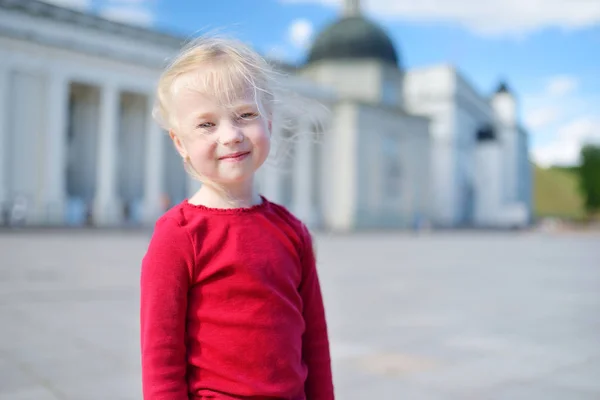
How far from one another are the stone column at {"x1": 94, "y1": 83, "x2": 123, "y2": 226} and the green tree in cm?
6386

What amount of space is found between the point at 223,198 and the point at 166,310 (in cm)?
33

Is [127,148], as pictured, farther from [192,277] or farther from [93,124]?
[192,277]

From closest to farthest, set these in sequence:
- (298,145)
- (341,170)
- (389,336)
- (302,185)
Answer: (389,336) < (298,145) < (302,185) < (341,170)

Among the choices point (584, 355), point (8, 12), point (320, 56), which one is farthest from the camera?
point (320, 56)

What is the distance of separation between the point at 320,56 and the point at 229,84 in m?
49.1

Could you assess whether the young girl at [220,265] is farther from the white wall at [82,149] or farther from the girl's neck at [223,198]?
the white wall at [82,149]

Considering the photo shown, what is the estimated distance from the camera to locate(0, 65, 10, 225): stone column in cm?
2767

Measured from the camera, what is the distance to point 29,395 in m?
3.29

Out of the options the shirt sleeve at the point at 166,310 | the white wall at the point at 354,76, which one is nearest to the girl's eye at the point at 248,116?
the shirt sleeve at the point at 166,310

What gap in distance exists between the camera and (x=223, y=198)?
5.29ft

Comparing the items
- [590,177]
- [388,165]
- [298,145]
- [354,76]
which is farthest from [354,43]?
[590,177]

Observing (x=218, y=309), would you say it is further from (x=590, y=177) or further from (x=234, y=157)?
(x=590, y=177)

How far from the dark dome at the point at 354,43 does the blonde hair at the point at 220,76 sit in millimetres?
47795

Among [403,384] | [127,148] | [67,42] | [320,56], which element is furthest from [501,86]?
[403,384]
